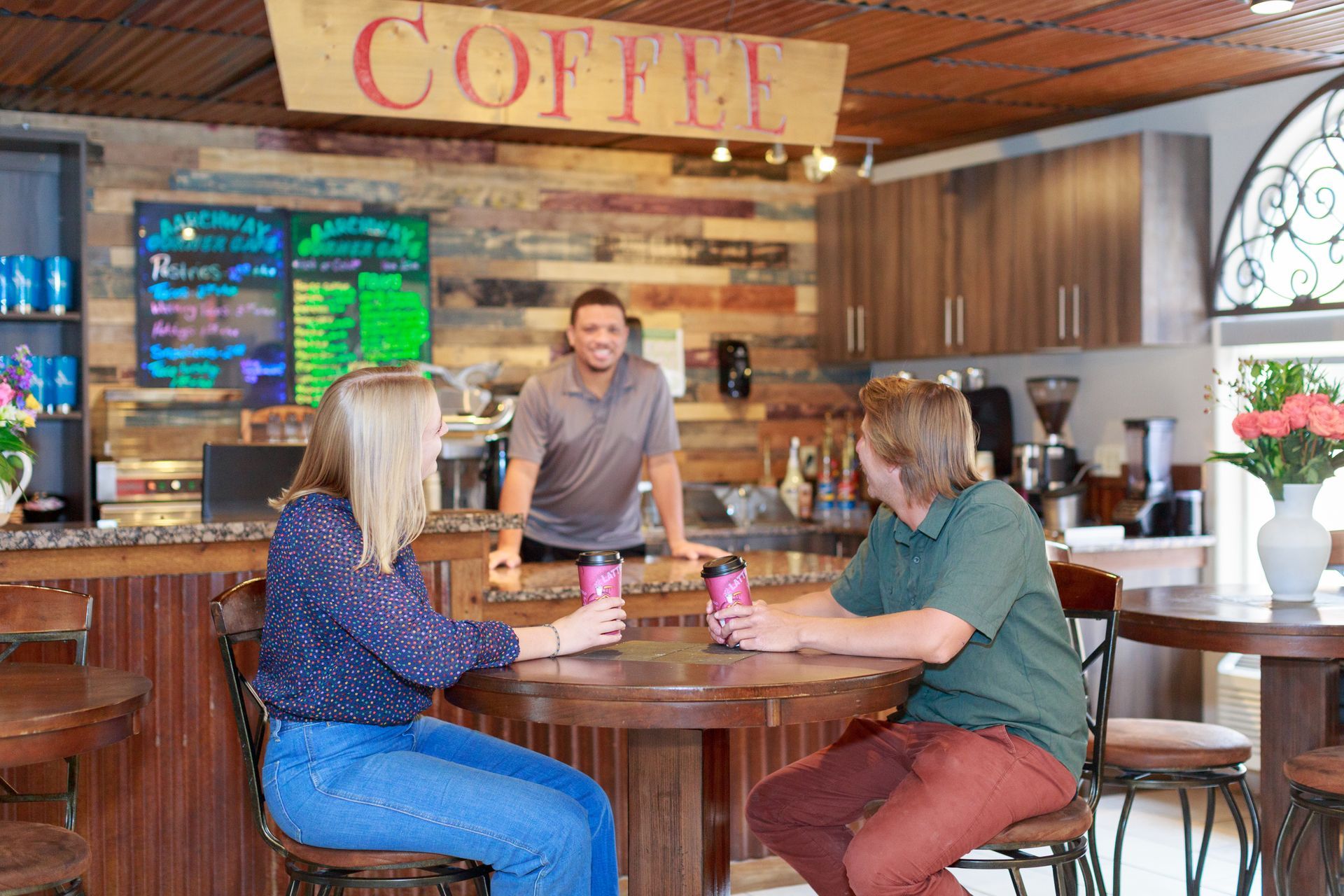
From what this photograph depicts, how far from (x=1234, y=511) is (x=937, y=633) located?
10.7 feet

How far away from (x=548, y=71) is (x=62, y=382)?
7.97 ft

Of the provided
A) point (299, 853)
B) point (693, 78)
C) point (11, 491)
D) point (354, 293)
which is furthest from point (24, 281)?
point (299, 853)

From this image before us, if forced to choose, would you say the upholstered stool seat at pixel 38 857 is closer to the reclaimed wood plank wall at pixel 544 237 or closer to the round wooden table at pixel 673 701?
the round wooden table at pixel 673 701

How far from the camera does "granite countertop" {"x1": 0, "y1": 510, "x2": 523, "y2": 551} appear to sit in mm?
2912

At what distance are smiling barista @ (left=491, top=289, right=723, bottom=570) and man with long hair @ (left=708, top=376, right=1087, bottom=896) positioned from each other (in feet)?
4.95

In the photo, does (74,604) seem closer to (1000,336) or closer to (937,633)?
(937,633)

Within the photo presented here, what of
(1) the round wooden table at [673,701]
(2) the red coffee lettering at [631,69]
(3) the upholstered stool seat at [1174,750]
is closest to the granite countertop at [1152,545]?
(3) the upholstered stool seat at [1174,750]

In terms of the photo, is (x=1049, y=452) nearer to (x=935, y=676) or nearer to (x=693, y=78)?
(x=693, y=78)

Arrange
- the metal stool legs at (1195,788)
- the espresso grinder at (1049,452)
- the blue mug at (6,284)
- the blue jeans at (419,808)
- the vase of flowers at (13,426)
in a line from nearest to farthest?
the blue jeans at (419,808) → the metal stool legs at (1195,788) → the vase of flowers at (13,426) → the blue mug at (6,284) → the espresso grinder at (1049,452)

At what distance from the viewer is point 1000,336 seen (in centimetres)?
559

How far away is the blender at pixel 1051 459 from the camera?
16.7ft

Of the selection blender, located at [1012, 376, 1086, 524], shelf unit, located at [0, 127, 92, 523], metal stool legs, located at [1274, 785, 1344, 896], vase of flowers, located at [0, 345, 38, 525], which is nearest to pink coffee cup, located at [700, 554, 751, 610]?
metal stool legs, located at [1274, 785, 1344, 896]

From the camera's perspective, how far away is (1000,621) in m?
2.23

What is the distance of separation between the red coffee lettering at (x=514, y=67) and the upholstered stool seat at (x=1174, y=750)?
6.88ft
